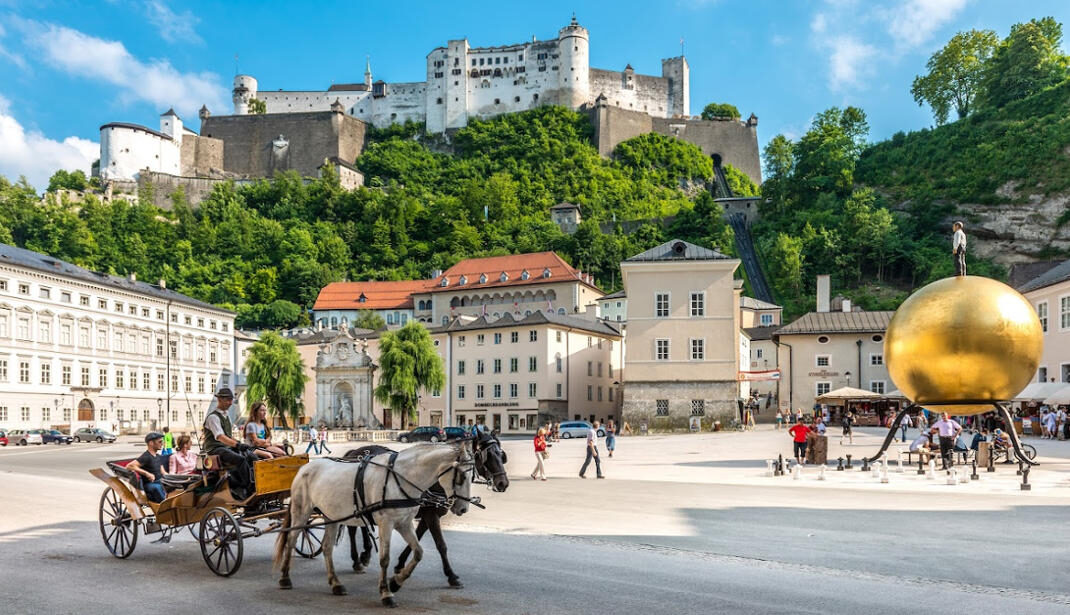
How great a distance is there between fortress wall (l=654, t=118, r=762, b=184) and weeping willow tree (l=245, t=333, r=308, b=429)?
84710 millimetres

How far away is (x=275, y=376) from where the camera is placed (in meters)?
61.1

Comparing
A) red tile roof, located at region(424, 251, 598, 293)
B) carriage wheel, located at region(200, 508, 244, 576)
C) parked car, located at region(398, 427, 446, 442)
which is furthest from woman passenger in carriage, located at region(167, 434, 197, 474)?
red tile roof, located at region(424, 251, 598, 293)

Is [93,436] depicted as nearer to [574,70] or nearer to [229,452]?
[229,452]

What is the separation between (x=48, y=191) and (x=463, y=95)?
5933cm

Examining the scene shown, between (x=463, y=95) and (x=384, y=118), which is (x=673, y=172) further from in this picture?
(x=384, y=118)

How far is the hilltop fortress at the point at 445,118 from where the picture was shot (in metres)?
129

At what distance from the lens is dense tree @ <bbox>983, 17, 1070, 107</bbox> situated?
9706 centimetres

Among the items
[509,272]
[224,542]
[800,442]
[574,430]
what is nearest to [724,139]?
[509,272]

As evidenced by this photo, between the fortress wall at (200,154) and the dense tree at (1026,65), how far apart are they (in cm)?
10403

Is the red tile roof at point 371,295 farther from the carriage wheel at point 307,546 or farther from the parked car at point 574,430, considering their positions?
the carriage wheel at point 307,546

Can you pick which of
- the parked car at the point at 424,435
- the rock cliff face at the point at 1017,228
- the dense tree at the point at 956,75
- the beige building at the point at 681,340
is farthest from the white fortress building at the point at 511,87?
the parked car at the point at 424,435

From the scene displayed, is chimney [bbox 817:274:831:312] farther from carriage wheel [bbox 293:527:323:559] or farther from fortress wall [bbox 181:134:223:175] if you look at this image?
fortress wall [bbox 181:134:223:175]

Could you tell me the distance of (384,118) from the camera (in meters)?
142

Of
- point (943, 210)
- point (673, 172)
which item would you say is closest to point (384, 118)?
point (673, 172)
